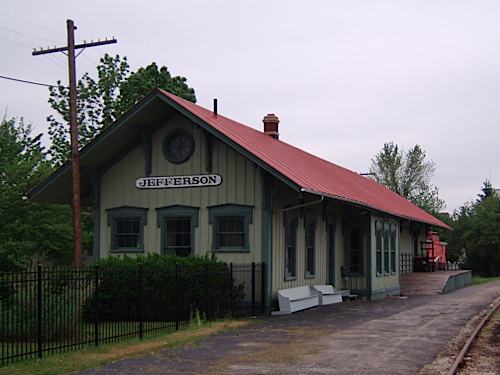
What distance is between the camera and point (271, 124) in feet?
85.6

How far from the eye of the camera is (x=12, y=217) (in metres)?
34.4

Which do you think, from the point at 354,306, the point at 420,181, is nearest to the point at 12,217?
the point at 354,306

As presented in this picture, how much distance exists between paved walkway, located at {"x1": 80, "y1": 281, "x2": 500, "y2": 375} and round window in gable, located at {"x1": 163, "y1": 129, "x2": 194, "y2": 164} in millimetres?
5452

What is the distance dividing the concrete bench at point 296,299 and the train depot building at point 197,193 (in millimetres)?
256

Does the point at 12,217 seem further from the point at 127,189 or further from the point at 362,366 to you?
the point at 362,366

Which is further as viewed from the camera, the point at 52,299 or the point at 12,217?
the point at 12,217

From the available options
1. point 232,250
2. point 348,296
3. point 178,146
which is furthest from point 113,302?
point 348,296

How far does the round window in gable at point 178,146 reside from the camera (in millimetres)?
19344

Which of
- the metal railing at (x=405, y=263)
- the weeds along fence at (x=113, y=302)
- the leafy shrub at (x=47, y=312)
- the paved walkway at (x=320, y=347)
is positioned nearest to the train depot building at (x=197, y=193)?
the weeds along fence at (x=113, y=302)

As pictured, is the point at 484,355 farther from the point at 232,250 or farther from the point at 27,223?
the point at 27,223

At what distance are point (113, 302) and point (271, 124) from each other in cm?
1236

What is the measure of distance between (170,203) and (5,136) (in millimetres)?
25921

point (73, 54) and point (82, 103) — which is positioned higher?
point (82, 103)

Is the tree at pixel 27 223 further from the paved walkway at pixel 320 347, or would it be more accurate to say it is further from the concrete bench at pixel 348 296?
the paved walkway at pixel 320 347
